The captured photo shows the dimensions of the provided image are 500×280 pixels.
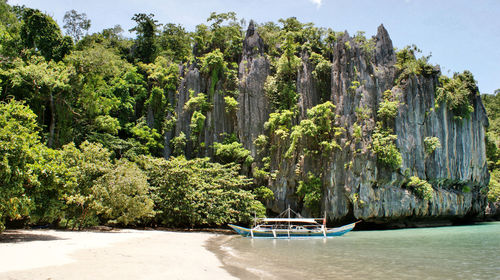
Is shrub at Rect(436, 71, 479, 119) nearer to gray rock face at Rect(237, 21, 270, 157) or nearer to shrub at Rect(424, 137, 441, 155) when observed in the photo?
shrub at Rect(424, 137, 441, 155)

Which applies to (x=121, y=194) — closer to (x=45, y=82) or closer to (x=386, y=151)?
(x=45, y=82)

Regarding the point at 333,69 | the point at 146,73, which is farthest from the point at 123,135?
the point at 333,69

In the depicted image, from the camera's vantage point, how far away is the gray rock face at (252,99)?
33719 millimetres

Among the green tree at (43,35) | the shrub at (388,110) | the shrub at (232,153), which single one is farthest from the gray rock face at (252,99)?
the green tree at (43,35)

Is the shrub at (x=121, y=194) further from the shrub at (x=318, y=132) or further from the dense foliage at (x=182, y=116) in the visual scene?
the shrub at (x=318, y=132)

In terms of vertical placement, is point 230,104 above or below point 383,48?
below

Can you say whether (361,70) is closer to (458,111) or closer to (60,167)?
(458,111)

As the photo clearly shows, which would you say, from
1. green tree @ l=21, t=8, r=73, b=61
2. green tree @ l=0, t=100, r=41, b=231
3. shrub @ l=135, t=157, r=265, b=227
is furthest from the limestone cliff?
green tree @ l=0, t=100, r=41, b=231

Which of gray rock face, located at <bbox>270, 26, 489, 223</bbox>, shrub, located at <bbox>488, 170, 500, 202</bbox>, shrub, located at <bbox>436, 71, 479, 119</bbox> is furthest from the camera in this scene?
shrub, located at <bbox>488, 170, 500, 202</bbox>

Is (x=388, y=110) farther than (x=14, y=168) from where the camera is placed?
Yes

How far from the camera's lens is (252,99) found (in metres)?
34.4

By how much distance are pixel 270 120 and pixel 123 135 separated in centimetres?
1546

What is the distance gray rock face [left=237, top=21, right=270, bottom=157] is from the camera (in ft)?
111

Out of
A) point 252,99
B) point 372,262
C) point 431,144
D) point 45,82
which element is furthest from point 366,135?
point 45,82
